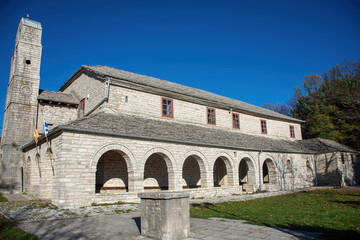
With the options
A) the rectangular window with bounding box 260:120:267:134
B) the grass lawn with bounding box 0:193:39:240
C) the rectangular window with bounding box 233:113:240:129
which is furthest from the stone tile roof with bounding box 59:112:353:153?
the grass lawn with bounding box 0:193:39:240

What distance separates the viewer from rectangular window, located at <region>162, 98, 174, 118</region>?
1670cm

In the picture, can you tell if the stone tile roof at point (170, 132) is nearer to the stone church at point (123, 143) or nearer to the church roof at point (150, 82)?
the stone church at point (123, 143)

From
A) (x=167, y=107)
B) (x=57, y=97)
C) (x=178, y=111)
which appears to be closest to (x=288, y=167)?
(x=178, y=111)

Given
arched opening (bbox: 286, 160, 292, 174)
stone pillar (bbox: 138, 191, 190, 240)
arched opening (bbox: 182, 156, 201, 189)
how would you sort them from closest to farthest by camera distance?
stone pillar (bbox: 138, 191, 190, 240) → arched opening (bbox: 182, 156, 201, 189) → arched opening (bbox: 286, 160, 292, 174)

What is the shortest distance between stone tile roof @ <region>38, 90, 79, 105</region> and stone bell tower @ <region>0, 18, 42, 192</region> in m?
0.63

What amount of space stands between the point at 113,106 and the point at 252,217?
372 inches

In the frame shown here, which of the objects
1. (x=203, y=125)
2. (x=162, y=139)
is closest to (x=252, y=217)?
(x=162, y=139)

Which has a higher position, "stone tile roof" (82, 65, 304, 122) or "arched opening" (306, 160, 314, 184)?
"stone tile roof" (82, 65, 304, 122)

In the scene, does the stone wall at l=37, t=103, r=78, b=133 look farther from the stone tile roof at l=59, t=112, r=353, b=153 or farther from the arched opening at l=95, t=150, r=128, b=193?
the arched opening at l=95, t=150, r=128, b=193

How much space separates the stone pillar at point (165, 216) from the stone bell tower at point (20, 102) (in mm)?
13871

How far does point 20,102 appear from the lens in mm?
16797

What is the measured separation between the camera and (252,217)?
26.5 feet

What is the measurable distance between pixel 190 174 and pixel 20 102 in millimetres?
12278

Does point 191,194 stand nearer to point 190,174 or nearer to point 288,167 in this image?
point 190,174
